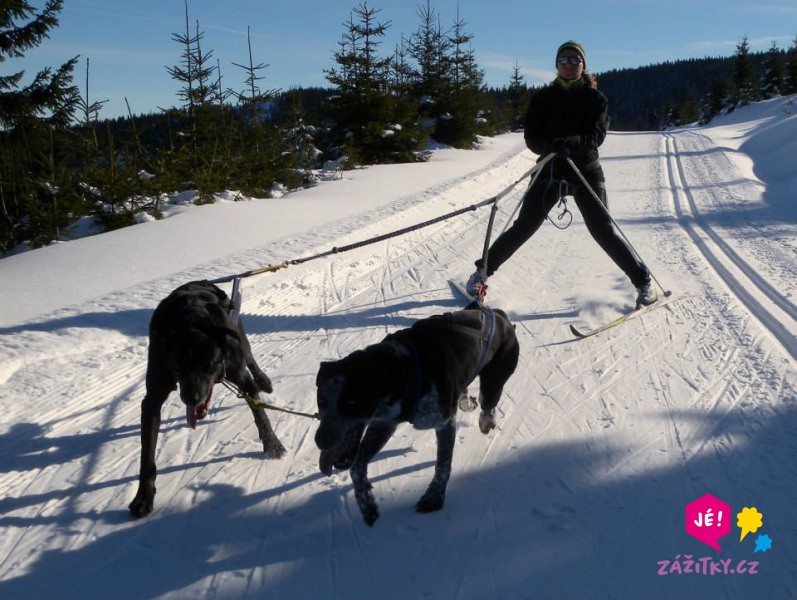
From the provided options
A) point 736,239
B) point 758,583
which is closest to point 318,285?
point 758,583

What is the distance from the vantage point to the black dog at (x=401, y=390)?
237 cm

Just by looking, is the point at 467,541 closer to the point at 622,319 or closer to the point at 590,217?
the point at 622,319

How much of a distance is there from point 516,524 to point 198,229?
740cm

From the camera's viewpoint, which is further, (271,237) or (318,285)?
(271,237)

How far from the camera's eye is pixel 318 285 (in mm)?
6477

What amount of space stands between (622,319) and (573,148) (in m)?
1.61

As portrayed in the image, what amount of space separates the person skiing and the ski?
0.06m

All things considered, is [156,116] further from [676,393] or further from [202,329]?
[676,393]

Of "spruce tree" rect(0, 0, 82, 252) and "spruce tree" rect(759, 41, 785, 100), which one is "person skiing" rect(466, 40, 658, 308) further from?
"spruce tree" rect(759, 41, 785, 100)

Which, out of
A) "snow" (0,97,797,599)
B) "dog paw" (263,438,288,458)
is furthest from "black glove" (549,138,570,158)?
"dog paw" (263,438,288,458)

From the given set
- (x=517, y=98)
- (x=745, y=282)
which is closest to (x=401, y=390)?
(x=745, y=282)

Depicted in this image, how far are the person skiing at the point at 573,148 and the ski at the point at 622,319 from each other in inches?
2.5

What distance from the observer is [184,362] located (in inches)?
109

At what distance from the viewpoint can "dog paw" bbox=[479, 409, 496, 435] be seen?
3461 mm
